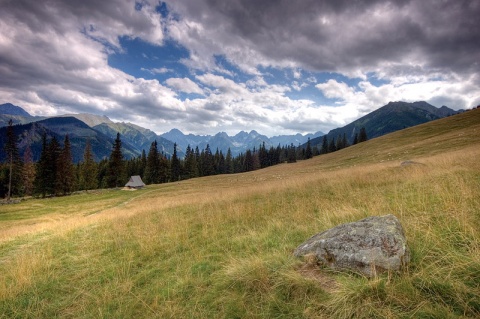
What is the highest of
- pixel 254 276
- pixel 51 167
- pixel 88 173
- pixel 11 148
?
pixel 11 148

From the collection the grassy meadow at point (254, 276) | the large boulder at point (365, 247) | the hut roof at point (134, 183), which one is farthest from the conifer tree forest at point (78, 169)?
the large boulder at point (365, 247)

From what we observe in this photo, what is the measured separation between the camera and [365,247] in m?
3.94

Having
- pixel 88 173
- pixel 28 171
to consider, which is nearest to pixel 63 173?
pixel 88 173

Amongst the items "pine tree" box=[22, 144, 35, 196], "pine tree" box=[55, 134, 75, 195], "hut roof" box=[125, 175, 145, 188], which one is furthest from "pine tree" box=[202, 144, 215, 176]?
"pine tree" box=[22, 144, 35, 196]

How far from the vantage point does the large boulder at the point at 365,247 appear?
144 inches

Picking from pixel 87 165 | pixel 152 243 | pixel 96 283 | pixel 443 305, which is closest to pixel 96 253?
pixel 152 243

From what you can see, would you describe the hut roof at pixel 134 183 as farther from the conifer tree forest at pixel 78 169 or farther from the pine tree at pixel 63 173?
the pine tree at pixel 63 173

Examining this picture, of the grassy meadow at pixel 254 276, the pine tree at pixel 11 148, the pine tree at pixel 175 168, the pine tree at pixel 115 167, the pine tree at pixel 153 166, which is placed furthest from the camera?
the pine tree at pixel 175 168

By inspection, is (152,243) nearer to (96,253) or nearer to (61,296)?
(96,253)

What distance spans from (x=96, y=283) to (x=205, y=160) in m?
115

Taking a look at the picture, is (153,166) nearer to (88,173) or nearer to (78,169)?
(88,173)

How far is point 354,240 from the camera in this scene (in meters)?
4.15

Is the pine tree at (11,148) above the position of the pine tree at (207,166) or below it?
above

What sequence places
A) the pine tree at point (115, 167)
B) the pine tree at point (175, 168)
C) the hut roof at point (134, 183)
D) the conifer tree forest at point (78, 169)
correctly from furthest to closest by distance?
the pine tree at point (175, 168) < the pine tree at point (115, 167) < the hut roof at point (134, 183) < the conifer tree forest at point (78, 169)
